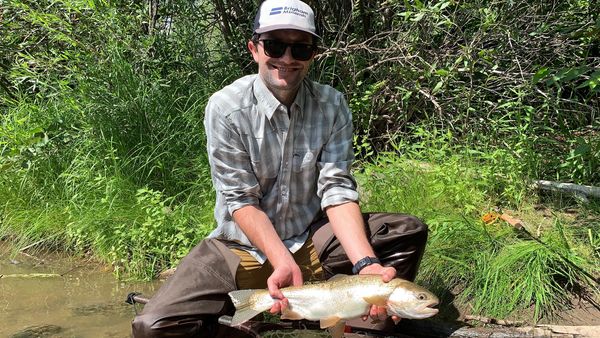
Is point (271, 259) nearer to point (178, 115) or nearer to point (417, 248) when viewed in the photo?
point (417, 248)

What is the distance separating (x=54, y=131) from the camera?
6.11m

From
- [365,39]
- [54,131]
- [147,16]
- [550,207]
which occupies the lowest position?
[550,207]

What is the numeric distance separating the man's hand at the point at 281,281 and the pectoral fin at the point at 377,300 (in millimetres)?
359

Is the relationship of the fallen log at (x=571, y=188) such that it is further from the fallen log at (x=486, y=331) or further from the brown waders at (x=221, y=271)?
the brown waders at (x=221, y=271)

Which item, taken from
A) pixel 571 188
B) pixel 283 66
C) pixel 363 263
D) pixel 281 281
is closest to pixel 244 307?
pixel 281 281

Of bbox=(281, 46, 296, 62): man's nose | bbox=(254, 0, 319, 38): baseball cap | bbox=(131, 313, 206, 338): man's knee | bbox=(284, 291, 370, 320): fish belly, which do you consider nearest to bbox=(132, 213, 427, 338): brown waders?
bbox=(131, 313, 206, 338): man's knee

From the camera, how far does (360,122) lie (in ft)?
19.7

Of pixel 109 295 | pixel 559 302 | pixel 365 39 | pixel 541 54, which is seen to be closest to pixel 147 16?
pixel 365 39

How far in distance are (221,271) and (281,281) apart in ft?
1.42

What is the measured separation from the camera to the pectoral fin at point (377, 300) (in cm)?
261

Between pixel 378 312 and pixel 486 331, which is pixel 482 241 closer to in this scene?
pixel 486 331

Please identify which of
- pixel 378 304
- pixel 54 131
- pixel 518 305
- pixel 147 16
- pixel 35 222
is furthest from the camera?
pixel 147 16

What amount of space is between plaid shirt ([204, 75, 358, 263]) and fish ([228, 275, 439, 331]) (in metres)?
0.49

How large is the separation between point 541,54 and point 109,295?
3953 mm
